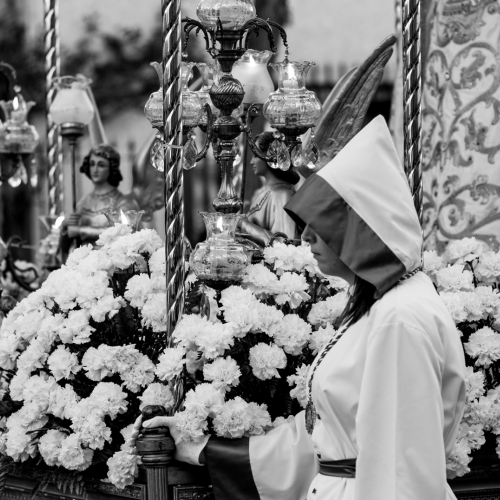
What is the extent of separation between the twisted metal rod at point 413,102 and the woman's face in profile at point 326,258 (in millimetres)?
1115

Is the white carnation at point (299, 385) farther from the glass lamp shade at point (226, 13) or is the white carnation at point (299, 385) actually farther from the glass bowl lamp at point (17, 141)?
the glass bowl lamp at point (17, 141)

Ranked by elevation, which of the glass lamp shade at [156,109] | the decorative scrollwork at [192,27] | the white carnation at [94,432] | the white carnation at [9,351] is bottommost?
the white carnation at [94,432]

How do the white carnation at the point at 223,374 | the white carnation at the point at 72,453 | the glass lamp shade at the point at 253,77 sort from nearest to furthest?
the white carnation at the point at 223,374 < the white carnation at the point at 72,453 < the glass lamp shade at the point at 253,77

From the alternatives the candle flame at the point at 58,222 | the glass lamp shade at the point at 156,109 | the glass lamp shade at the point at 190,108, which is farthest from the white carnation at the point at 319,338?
the candle flame at the point at 58,222

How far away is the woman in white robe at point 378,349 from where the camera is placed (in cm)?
218

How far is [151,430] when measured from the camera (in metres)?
2.86

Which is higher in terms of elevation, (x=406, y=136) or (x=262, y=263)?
(x=406, y=136)

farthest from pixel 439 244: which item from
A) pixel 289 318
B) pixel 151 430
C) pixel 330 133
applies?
pixel 151 430

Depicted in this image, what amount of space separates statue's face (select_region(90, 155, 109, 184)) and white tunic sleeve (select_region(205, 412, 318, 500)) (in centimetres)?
347

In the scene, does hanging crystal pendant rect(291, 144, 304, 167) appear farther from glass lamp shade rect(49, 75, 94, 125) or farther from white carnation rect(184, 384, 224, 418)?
glass lamp shade rect(49, 75, 94, 125)

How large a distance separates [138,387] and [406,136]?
3.90 ft

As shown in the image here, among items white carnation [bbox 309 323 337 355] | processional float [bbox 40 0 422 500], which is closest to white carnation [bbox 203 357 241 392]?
processional float [bbox 40 0 422 500]

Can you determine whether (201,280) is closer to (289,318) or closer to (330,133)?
(289,318)

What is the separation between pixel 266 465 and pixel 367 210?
870mm
